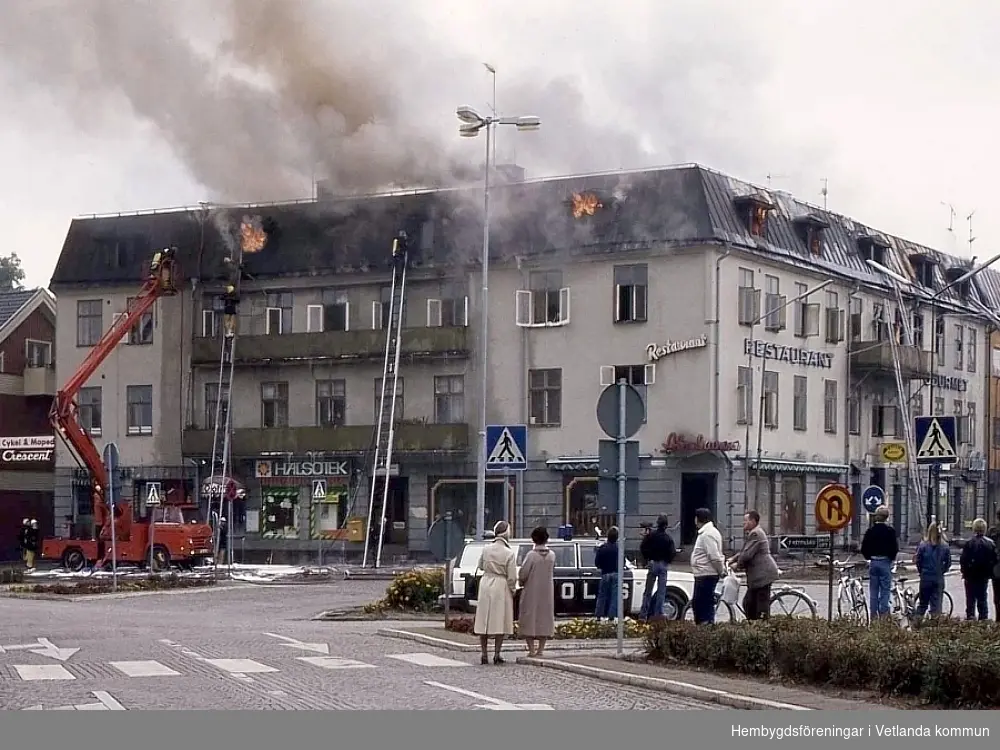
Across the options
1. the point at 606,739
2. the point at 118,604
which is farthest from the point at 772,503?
the point at 606,739

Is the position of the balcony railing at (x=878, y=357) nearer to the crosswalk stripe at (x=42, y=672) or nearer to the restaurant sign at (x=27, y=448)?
the restaurant sign at (x=27, y=448)

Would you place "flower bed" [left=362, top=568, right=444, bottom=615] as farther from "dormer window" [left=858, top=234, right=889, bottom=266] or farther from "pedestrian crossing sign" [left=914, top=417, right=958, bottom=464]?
"dormer window" [left=858, top=234, right=889, bottom=266]

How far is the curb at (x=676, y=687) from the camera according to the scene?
606 inches

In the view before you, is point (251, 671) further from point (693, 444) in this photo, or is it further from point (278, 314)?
point (278, 314)

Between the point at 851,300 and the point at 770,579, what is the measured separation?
138 feet

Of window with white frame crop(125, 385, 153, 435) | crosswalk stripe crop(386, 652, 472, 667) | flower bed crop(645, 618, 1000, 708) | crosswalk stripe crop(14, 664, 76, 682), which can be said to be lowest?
crosswalk stripe crop(14, 664, 76, 682)

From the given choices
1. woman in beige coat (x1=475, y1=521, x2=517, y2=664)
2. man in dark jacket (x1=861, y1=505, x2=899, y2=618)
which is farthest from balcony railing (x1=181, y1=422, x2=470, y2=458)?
woman in beige coat (x1=475, y1=521, x2=517, y2=664)

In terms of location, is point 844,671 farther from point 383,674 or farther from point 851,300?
point 851,300

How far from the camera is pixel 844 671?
1656 cm

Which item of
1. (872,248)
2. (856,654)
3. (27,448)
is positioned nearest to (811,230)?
(872,248)

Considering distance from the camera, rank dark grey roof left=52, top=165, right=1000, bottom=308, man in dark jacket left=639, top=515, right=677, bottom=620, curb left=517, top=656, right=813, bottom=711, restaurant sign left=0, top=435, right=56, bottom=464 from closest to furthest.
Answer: curb left=517, top=656, right=813, bottom=711
man in dark jacket left=639, top=515, right=677, bottom=620
dark grey roof left=52, top=165, right=1000, bottom=308
restaurant sign left=0, top=435, right=56, bottom=464

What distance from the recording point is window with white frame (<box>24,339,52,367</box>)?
71875mm

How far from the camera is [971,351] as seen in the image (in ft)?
236

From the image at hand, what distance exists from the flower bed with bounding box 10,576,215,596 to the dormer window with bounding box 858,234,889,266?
30.5 metres
